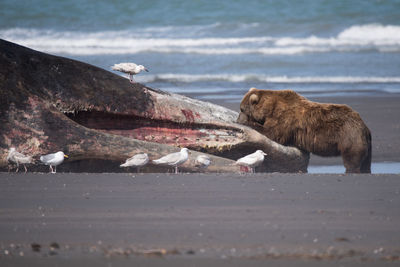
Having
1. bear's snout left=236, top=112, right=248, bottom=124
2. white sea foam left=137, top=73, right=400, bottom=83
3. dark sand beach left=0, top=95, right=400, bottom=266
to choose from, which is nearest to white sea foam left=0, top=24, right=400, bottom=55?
white sea foam left=137, top=73, right=400, bottom=83

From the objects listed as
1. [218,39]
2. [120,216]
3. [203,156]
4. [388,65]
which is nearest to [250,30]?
[218,39]

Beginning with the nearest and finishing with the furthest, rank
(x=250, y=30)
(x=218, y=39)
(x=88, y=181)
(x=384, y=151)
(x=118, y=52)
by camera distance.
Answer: (x=88, y=181), (x=384, y=151), (x=118, y=52), (x=218, y=39), (x=250, y=30)

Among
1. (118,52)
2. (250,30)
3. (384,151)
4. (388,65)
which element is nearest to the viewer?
(384,151)

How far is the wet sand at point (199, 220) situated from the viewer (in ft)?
12.0

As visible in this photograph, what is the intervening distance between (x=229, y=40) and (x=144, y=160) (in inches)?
922

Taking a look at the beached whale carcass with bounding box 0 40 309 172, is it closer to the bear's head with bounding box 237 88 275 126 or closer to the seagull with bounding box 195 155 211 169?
the seagull with bounding box 195 155 211 169

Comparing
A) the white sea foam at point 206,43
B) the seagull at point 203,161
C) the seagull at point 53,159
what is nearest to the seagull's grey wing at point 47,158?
the seagull at point 53,159

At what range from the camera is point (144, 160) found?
21.0 ft

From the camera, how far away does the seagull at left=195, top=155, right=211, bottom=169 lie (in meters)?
6.61

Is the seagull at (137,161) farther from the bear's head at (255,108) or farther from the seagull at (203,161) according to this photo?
the bear's head at (255,108)

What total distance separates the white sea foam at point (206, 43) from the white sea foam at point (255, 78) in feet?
18.7

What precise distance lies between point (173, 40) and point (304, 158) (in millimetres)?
23169

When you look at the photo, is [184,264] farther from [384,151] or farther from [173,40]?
[173,40]

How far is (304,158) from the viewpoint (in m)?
7.59
